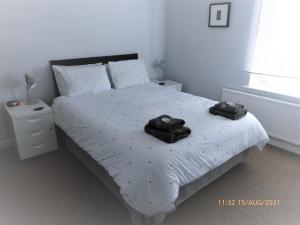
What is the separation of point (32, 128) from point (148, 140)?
4.85ft

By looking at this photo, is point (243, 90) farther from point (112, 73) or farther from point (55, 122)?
point (55, 122)

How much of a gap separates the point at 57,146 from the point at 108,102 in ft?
2.76

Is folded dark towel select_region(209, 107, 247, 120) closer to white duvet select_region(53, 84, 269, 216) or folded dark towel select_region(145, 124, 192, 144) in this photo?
white duvet select_region(53, 84, 269, 216)

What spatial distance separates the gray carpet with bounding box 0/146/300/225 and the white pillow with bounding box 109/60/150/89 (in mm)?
1158

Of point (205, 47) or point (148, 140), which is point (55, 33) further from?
point (205, 47)

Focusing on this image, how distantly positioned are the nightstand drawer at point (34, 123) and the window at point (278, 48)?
102 inches

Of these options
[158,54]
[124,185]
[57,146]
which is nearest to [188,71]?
[158,54]

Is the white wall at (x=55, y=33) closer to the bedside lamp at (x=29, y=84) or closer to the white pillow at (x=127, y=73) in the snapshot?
the bedside lamp at (x=29, y=84)

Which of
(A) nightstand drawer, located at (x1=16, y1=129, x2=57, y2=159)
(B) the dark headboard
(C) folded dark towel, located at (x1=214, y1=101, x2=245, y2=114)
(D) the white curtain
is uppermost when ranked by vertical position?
(D) the white curtain

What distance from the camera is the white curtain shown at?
8.50 feet

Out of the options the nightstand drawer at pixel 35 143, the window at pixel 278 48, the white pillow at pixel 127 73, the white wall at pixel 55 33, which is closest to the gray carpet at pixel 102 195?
the nightstand drawer at pixel 35 143

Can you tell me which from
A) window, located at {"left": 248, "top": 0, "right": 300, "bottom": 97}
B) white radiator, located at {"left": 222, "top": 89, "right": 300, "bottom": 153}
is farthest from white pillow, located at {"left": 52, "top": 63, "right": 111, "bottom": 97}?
window, located at {"left": 248, "top": 0, "right": 300, "bottom": 97}

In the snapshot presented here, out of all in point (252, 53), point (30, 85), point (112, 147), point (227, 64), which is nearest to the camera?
point (112, 147)

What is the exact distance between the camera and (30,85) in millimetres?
2666
